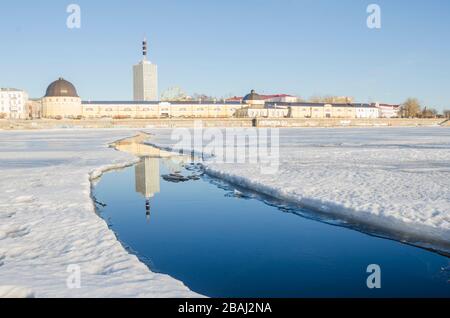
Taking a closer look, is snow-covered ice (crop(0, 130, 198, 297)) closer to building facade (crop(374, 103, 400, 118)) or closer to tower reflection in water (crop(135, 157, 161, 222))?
tower reflection in water (crop(135, 157, 161, 222))

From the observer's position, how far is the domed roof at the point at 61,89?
3553 inches

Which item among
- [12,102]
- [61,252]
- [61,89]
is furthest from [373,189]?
[12,102]

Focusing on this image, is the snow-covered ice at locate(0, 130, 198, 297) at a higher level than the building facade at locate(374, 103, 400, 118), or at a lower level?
lower

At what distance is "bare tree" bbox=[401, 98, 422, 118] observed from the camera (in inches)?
4702

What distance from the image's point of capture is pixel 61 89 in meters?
90.2

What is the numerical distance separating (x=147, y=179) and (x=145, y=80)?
147151mm

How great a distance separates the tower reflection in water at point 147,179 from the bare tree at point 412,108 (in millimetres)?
116796

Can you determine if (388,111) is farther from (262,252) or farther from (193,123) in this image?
(262,252)

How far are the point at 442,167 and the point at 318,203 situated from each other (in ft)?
22.6

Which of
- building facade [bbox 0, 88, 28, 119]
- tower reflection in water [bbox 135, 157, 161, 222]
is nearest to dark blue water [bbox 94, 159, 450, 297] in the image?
tower reflection in water [bbox 135, 157, 161, 222]

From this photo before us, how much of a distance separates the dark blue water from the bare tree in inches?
4848

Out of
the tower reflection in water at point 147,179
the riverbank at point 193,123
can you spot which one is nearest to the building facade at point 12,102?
the riverbank at point 193,123

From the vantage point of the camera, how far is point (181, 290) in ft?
13.4

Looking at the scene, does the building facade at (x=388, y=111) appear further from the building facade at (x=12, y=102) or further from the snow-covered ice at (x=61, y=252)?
the snow-covered ice at (x=61, y=252)
